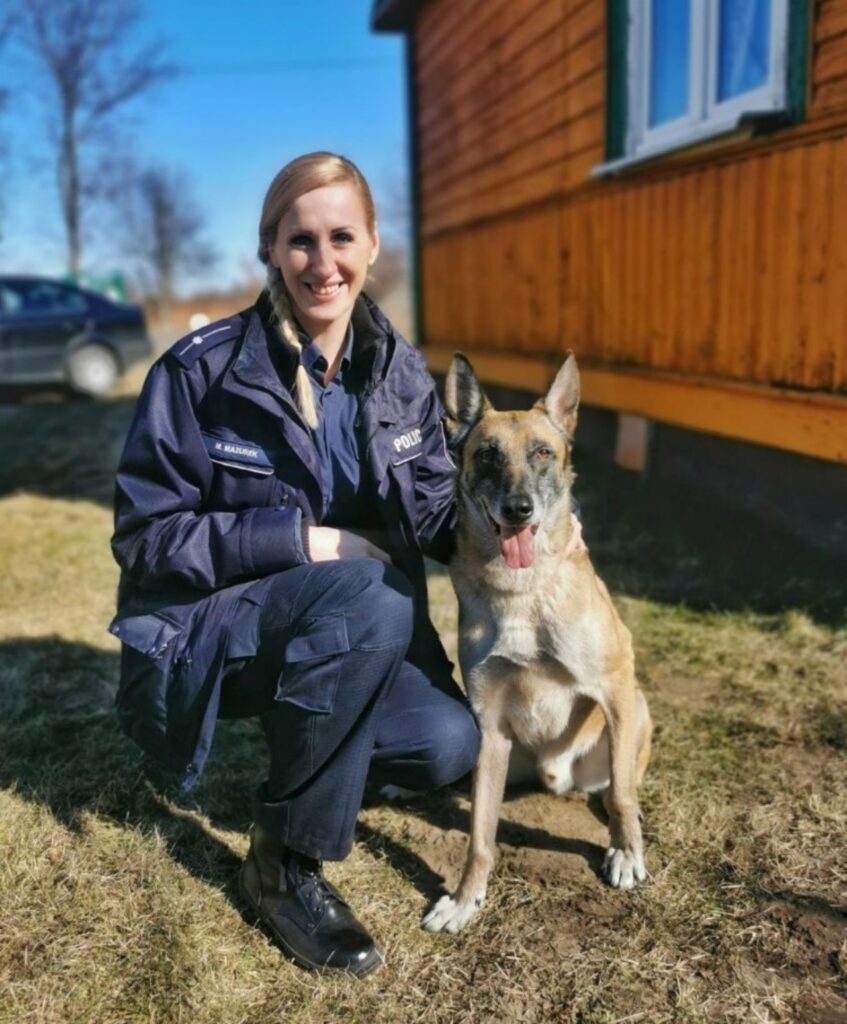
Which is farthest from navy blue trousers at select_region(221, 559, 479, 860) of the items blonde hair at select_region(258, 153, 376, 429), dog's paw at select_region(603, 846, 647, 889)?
dog's paw at select_region(603, 846, 647, 889)

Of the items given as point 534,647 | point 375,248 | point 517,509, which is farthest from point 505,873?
point 375,248

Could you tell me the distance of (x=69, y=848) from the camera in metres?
2.48

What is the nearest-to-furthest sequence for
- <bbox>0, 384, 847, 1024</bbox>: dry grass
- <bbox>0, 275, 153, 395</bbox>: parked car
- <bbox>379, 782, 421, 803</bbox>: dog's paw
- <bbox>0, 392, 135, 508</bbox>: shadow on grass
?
<bbox>0, 384, 847, 1024</bbox>: dry grass, <bbox>379, 782, 421, 803</bbox>: dog's paw, <bbox>0, 392, 135, 508</bbox>: shadow on grass, <bbox>0, 275, 153, 395</bbox>: parked car

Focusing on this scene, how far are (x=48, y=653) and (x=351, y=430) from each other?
227 cm

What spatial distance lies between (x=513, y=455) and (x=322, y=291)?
0.71 metres

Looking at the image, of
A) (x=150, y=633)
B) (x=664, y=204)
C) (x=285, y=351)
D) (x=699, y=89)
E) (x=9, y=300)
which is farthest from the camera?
(x=9, y=300)

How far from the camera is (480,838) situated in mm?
2348

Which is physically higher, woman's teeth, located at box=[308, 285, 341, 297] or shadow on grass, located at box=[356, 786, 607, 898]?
woman's teeth, located at box=[308, 285, 341, 297]

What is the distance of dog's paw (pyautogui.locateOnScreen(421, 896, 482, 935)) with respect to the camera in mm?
2230

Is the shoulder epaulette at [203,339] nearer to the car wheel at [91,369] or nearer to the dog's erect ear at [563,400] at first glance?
the dog's erect ear at [563,400]

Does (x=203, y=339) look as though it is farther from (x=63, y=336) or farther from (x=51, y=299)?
(x=51, y=299)

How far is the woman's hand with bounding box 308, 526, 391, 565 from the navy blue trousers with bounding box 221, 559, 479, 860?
0.09 m

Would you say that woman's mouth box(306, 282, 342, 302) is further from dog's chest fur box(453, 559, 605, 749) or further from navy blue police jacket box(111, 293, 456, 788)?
dog's chest fur box(453, 559, 605, 749)

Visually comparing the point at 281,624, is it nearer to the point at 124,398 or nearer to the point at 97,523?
the point at 97,523
